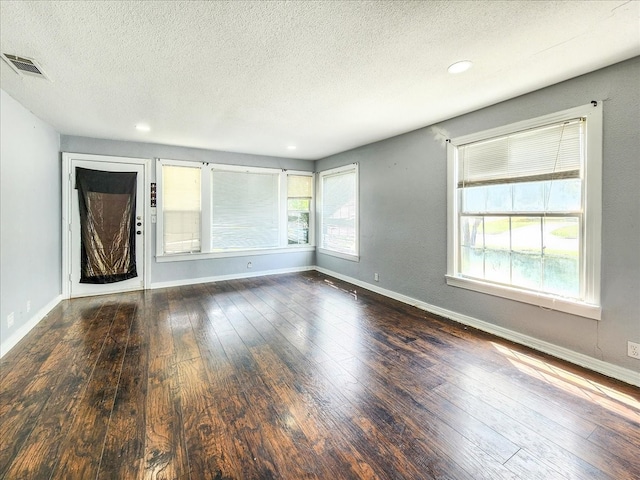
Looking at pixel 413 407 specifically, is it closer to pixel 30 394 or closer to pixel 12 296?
pixel 30 394

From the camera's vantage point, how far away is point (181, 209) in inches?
204

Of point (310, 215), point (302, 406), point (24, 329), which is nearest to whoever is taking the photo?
point (302, 406)

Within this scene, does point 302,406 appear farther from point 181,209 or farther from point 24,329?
point 181,209

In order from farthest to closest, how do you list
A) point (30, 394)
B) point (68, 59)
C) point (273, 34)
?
point (68, 59) < point (30, 394) < point (273, 34)

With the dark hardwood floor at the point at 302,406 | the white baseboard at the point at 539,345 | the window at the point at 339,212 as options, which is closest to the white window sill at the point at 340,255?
the window at the point at 339,212

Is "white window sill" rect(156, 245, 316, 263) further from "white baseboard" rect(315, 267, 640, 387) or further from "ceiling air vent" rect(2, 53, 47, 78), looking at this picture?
"ceiling air vent" rect(2, 53, 47, 78)

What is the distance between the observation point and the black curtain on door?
4.45m

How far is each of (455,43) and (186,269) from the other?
508 centimetres

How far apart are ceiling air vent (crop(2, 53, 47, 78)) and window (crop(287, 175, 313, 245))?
417 centimetres

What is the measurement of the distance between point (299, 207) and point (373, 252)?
2.27 meters

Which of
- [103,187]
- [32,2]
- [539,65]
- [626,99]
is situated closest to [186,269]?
[103,187]

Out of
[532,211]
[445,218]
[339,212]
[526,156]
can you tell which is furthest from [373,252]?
[526,156]

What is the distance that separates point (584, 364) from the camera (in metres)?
2.46

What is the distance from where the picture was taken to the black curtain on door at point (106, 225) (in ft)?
14.6
